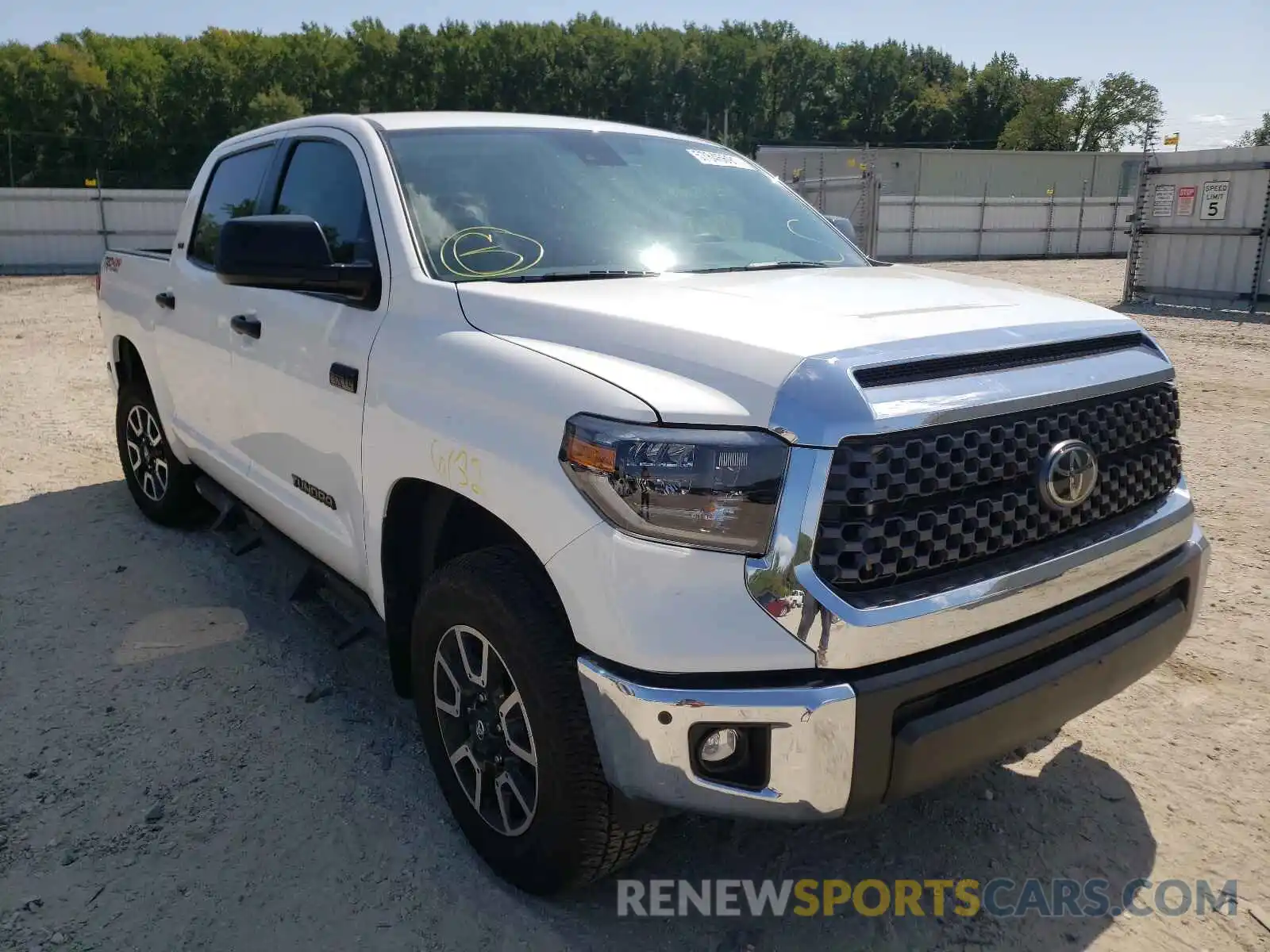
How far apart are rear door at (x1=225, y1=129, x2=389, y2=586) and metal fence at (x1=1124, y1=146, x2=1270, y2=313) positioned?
1517 centimetres

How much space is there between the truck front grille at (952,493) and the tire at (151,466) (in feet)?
12.9

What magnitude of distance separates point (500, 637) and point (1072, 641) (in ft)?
4.41

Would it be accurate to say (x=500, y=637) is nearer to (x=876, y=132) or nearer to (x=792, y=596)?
(x=792, y=596)

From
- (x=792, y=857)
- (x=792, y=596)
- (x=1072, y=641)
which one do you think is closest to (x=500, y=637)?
(x=792, y=596)

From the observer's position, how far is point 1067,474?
2.19 meters

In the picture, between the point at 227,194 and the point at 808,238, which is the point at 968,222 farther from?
the point at 227,194

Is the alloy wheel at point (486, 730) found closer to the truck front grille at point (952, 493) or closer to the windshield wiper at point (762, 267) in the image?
the truck front grille at point (952, 493)

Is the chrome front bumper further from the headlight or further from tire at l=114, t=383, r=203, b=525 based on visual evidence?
tire at l=114, t=383, r=203, b=525

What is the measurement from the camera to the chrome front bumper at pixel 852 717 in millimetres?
1910

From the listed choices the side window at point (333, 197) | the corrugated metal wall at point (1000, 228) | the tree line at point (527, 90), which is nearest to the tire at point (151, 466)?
the side window at point (333, 197)

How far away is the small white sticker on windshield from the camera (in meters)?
3.77

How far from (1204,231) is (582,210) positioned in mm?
15370

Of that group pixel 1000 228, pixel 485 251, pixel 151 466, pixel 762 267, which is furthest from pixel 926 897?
pixel 1000 228

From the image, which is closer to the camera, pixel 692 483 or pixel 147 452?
pixel 692 483
